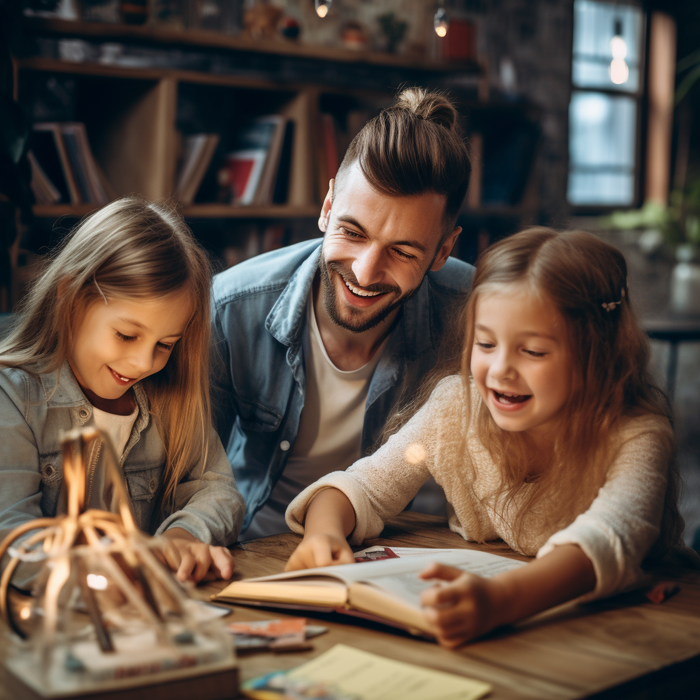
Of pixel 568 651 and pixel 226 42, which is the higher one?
pixel 226 42

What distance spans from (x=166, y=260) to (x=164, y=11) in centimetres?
194

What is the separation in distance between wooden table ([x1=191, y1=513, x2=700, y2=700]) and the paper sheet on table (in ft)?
0.08

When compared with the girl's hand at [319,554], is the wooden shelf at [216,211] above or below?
above

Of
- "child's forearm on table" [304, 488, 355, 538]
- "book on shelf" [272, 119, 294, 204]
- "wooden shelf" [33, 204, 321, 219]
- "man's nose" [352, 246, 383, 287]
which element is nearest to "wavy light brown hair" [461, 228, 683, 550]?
"child's forearm on table" [304, 488, 355, 538]

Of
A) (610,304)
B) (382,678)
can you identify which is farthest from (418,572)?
(610,304)

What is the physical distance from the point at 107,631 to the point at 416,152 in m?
1.16

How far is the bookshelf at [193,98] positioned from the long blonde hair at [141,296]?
1.30 meters

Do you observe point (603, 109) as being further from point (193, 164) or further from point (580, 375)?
point (580, 375)

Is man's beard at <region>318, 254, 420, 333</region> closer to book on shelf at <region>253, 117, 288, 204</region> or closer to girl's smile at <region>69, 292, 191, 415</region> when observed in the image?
girl's smile at <region>69, 292, 191, 415</region>

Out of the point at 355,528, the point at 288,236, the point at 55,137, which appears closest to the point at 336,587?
the point at 355,528

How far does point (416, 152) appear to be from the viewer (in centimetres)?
163

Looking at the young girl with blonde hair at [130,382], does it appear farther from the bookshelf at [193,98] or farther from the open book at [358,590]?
the bookshelf at [193,98]

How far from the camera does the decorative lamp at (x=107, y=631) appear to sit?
697 millimetres

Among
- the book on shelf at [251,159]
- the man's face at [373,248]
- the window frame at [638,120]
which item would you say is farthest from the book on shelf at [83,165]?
the window frame at [638,120]
